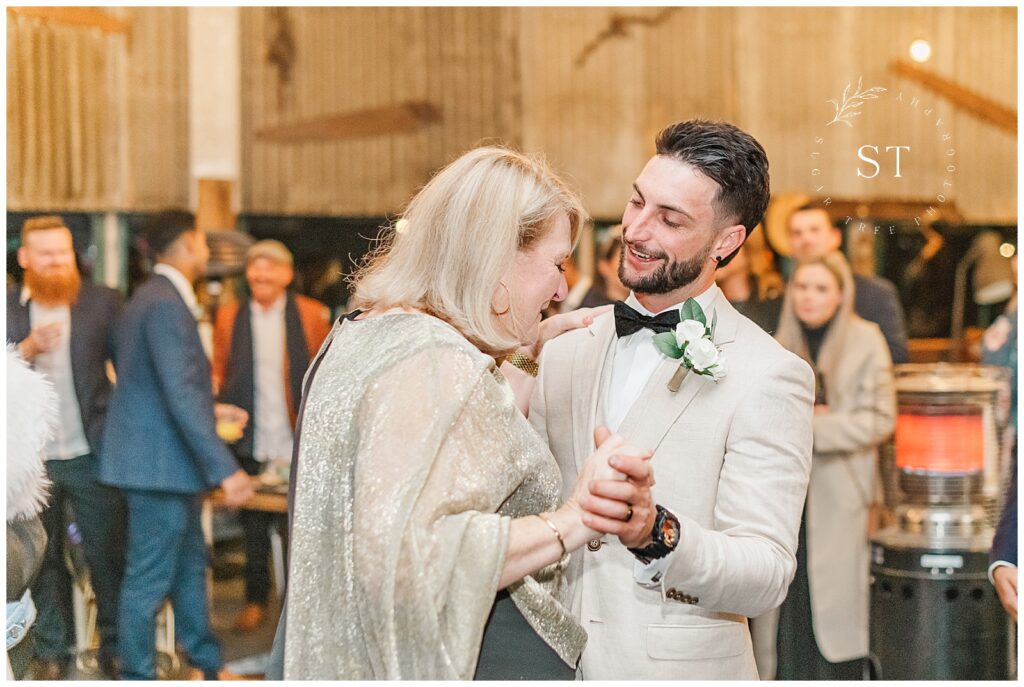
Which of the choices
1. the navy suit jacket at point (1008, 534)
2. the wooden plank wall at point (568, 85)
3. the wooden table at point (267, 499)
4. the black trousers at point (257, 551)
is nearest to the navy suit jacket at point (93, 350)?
the wooden table at point (267, 499)

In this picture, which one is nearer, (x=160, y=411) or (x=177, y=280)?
(x=160, y=411)

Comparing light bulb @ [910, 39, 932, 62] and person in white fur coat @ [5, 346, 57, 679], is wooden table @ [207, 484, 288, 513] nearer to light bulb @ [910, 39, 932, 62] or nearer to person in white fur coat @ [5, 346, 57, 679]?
person in white fur coat @ [5, 346, 57, 679]

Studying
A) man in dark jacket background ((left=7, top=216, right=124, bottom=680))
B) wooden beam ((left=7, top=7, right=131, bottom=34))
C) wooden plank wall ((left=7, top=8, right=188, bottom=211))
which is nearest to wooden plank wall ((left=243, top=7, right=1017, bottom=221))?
wooden plank wall ((left=7, top=8, right=188, bottom=211))

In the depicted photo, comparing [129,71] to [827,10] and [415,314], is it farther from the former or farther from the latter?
[415,314]

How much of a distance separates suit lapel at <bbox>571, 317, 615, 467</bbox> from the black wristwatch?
0.31 metres

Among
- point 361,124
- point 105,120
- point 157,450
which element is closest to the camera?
point 157,450

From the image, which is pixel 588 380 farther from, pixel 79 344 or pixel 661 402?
pixel 79 344

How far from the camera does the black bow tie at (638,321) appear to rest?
208 cm

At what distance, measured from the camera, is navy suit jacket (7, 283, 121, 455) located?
3.92 m

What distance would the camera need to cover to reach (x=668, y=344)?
1962 mm

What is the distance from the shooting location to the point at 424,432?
162 cm

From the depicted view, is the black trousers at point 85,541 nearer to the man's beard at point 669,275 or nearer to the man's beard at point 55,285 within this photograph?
the man's beard at point 55,285

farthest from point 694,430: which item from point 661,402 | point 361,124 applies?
point 361,124

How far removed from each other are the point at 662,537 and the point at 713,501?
0.26 m
